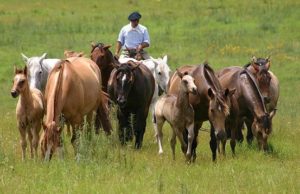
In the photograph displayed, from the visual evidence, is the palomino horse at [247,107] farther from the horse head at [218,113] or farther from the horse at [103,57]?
the horse at [103,57]

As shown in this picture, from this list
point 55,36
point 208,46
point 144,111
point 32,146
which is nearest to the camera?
point 32,146

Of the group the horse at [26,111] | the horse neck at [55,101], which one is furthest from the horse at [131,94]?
the horse neck at [55,101]

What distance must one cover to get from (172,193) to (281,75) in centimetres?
1667

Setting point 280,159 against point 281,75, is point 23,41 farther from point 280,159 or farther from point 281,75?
point 280,159

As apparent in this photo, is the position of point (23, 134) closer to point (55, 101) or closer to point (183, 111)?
point (55, 101)

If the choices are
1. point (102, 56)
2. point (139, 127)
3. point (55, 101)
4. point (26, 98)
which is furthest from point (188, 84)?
point (102, 56)

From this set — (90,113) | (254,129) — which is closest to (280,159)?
(254,129)

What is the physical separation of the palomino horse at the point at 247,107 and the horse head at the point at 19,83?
3612 mm

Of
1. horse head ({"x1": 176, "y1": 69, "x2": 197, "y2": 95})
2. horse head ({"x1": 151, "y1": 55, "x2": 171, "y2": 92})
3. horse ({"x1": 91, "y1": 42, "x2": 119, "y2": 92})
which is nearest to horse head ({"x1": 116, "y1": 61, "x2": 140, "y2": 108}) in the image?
horse ({"x1": 91, "y1": 42, "x2": 119, "y2": 92})

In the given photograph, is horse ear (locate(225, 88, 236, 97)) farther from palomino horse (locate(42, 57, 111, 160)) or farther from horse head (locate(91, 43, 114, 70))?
horse head (locate(91, 43, 114, 70))

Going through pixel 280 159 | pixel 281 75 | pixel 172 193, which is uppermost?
pixel 172 193

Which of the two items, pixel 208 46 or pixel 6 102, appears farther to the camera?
pixel 208 46

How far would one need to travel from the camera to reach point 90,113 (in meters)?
12.1

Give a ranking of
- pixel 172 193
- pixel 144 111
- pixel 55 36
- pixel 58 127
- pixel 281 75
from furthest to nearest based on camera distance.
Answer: pixel 55 36 → pixel 281 75 → pixel 144 111 → pixel 58 127 → pixel 172 193
